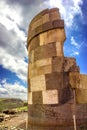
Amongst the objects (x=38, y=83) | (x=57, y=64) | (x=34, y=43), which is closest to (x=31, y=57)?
(x=34, y=43)

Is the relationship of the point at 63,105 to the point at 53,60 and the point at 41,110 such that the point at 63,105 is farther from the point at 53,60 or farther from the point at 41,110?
the point at 53,60

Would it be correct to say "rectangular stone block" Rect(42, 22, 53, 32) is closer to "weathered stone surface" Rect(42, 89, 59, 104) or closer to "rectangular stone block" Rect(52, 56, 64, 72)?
"rectangular stone block" Rect(52, 56, 64, 72)

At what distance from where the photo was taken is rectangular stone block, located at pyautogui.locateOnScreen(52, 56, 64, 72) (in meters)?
7.58

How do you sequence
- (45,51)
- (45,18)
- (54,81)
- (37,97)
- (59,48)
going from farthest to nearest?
(45,18), (45,51), (37,97), (59,48), (54,81)

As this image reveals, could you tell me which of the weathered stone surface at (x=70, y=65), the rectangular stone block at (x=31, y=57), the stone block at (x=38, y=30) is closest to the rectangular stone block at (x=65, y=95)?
the weathered stone surface at (x=70, y=65)

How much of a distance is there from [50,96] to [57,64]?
133 cm

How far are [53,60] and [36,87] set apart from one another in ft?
4.68

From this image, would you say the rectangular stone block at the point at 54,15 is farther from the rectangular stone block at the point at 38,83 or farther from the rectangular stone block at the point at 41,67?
the rectangular stone block at the point at 38,83

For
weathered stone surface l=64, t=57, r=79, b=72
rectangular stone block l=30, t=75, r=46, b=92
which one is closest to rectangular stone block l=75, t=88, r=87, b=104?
weathered stone surface l=64, t=57, r=79, b=72

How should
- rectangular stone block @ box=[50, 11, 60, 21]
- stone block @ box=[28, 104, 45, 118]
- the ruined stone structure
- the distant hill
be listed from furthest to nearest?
the distant hill < rectangular stone block @ box=[50, 11, 60, 21] < stone block @ box=[28, 104, 45, 118] < the ruined stone structure

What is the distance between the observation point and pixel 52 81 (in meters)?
7.59

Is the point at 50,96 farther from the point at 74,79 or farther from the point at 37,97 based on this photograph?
the point at 74,79

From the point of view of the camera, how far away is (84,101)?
24.5 ft

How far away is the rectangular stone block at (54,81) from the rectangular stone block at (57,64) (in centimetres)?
21
